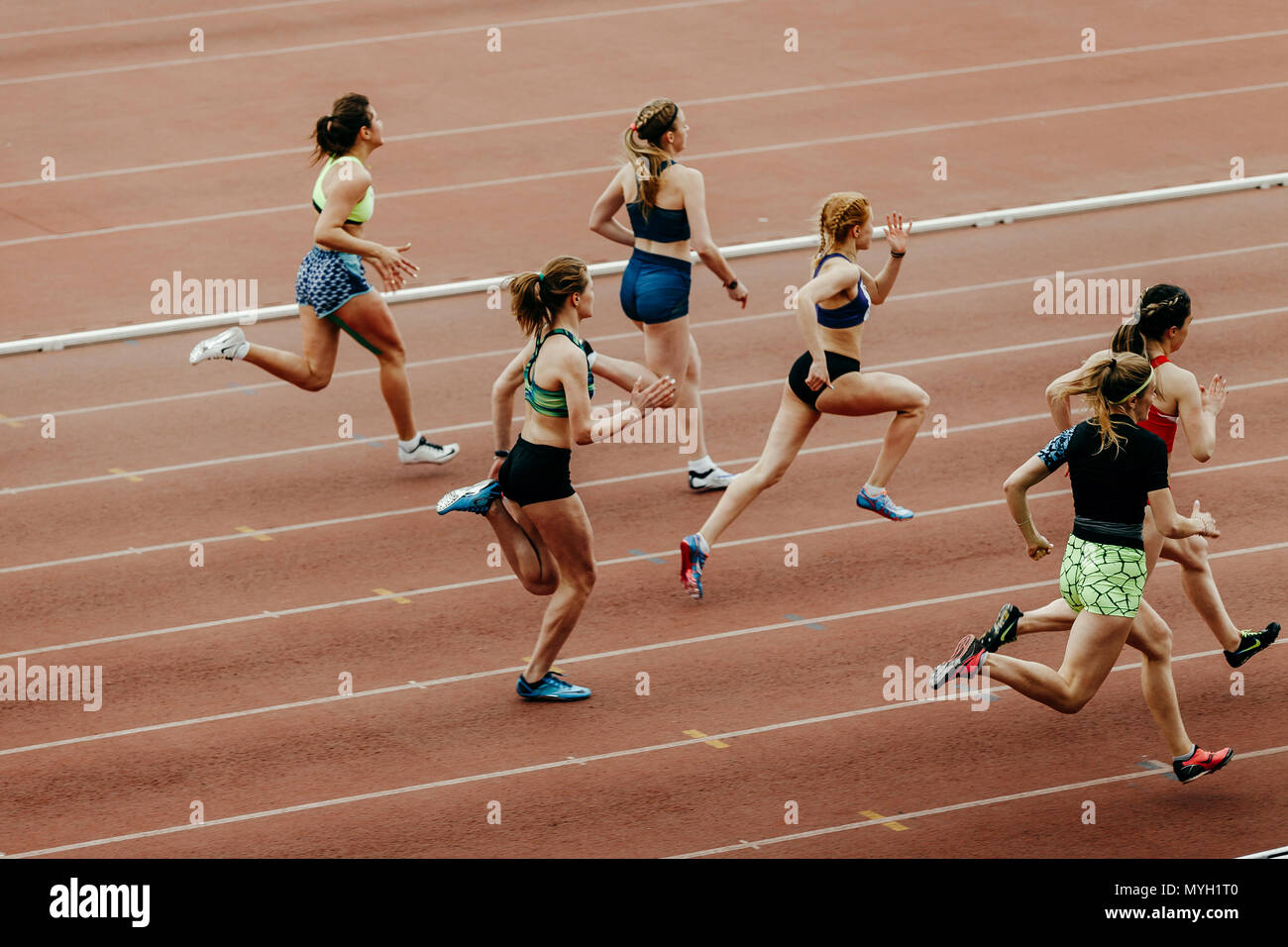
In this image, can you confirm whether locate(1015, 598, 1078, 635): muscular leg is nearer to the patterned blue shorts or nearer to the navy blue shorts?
the navy blue shorts

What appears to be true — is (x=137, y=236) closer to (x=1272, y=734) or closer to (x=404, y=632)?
(x=404, y=632)

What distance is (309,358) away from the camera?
11102mm

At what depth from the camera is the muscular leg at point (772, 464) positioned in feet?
32.2

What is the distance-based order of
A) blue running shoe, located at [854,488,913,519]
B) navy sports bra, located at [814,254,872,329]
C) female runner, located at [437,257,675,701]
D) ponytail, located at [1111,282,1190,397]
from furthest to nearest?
blue running shoe, located at [854,488,913,519] → navy sports bra, located at [814,254,872,329] → female runner, located at [437,257,675,701] → ponytail, located at [1111,282,1190,397]

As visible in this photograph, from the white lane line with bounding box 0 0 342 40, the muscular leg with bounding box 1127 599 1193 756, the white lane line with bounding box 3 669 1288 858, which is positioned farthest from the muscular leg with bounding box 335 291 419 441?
the white lane line with bounding box 0 0 342 40

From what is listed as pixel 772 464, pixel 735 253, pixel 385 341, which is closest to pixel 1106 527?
pixel 772 464

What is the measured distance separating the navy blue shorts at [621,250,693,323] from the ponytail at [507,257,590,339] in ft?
7.07

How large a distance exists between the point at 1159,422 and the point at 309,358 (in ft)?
17.7

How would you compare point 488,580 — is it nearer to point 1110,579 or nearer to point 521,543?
point 521,543

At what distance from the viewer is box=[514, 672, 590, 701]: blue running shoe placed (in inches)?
345

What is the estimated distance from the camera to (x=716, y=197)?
1712 cm

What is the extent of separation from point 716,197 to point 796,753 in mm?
9699
